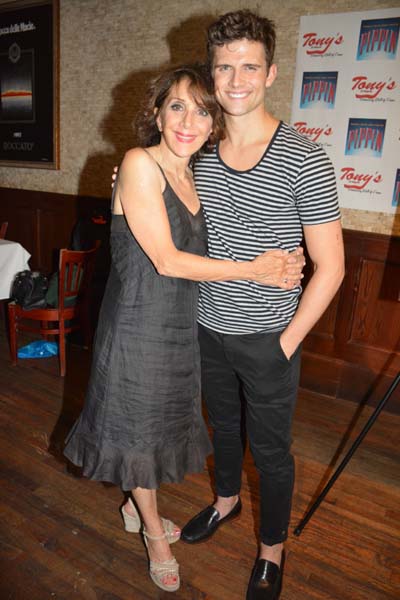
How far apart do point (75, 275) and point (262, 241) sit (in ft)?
7.09

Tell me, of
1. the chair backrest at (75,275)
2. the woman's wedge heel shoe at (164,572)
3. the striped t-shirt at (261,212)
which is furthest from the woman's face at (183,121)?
the chair backrest at (75,275)

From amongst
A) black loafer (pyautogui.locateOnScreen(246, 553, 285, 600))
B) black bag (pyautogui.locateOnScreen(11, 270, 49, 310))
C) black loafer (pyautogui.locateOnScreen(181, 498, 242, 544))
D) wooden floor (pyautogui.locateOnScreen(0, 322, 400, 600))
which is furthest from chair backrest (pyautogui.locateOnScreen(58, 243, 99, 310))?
black loafer (pyautogui.locateOnScreen(246, 553, 285, 600))

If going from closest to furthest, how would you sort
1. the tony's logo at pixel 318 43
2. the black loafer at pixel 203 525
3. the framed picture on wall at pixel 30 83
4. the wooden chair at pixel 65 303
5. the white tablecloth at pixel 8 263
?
the black loafer at pixel 203 525
the tony's logo at pixel 318 43
the wooden chair at pixel 65 303
the white tablecloth at pixel 8 263
the framed picture on wall at pixel 30 83

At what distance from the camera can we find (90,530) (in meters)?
1.90

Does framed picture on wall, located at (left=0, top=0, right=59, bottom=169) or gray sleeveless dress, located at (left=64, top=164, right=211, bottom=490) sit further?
framed picture on wall, located at (left=0, top=0, right=59, bottom=169)

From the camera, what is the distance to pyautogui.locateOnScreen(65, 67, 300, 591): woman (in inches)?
53.2

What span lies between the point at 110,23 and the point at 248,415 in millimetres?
3519

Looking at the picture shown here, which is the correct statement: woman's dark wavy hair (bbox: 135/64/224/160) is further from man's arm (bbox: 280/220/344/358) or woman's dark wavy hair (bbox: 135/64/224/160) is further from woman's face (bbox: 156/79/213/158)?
man's arm (bbox: 280/220/344/358)

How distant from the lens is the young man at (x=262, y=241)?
52.2 inches

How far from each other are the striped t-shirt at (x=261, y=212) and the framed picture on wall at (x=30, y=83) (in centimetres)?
333

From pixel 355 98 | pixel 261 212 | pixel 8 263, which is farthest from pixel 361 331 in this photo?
pixel 8 263

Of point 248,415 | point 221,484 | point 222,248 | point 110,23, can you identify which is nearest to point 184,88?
point 222,248

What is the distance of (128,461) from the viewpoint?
1.50 metres

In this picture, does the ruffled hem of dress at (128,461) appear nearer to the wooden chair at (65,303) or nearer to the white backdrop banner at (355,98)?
the wooden chair at (65,303)
